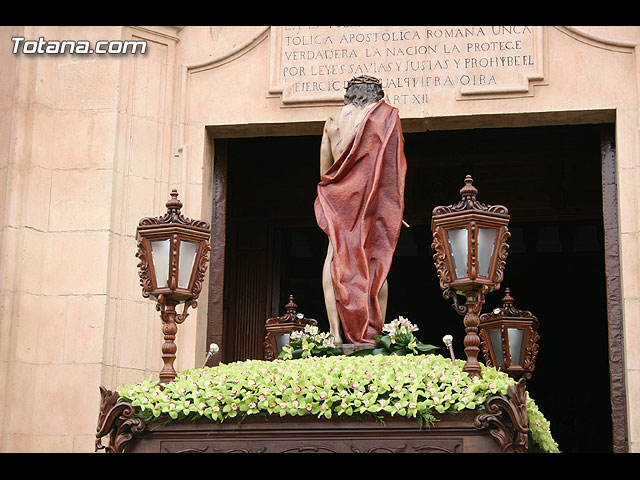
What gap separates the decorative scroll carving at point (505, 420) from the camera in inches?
254

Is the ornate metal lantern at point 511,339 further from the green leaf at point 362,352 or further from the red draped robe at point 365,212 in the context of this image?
the green leaf at point 362,352

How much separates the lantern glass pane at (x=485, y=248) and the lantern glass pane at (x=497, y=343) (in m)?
2.38

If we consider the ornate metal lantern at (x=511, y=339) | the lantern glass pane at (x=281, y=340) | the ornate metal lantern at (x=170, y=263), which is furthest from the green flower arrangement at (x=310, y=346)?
the lantern glass pane at (x=281, y=340)

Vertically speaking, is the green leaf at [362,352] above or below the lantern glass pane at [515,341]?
below

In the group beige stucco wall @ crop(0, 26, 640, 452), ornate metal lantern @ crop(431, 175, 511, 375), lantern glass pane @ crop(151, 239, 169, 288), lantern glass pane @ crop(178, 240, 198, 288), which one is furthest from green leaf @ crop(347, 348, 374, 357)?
beige stucco wall @ crop(0, 26, 640, 452)

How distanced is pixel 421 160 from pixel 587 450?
15.9ft

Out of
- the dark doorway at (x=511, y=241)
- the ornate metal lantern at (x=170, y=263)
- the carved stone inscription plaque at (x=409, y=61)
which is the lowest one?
the ornate metal lantern at (x=170, y=263)

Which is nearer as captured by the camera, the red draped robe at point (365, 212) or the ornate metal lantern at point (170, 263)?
the ornate metal lantern at point (170, 263)

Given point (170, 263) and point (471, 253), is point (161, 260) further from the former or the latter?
point (471, 253)

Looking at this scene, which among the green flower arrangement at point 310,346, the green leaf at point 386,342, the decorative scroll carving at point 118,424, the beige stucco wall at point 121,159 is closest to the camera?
the decorative scroll carving at point 118,424

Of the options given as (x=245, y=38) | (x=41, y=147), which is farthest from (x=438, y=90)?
(x=41, y=147)

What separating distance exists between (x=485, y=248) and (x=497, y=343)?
8.25 feet

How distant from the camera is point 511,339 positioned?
30.0 ft

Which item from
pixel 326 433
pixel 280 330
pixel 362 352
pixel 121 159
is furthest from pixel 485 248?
pixel 121 159
